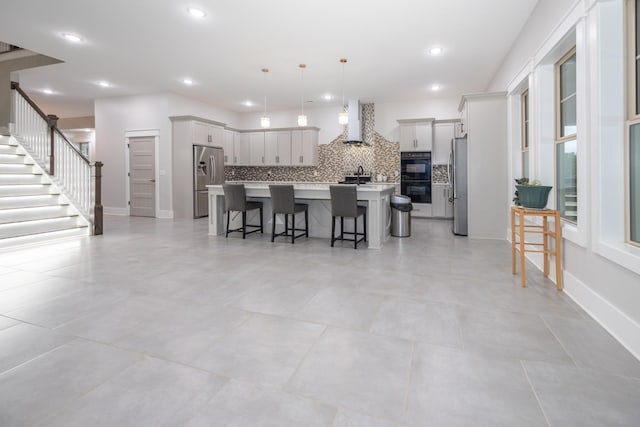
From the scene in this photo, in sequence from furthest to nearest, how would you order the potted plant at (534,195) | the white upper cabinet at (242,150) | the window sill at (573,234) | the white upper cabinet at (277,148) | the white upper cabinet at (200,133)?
1. the white upper cabinet at (242,150)
2. the white upper cabinet at (277,148)
3. the white upper cabinet at (200,133)
4. the potted plant at (534,195)
5. the window sill at (573,234)

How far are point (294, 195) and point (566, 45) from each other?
3553 mm

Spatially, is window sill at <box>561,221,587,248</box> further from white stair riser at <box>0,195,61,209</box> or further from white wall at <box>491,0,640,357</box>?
white stair riser at <box>0,195,61,209</box>

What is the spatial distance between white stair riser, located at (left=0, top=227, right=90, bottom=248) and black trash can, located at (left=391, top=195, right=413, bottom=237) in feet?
17.1

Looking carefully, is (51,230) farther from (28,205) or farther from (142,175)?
(142,175)

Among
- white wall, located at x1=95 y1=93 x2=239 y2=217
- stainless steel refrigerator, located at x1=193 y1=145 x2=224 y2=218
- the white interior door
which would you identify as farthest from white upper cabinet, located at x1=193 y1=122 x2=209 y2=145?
the white interior door

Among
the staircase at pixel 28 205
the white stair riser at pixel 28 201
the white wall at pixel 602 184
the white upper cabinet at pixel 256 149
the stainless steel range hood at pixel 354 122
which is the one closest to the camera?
the white wall at pixel 602 184

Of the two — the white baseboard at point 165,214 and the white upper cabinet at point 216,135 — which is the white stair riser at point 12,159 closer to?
the white baseboard at point 165,214

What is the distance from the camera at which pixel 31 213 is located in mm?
5270

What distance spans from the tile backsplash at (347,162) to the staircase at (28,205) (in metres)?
4.34

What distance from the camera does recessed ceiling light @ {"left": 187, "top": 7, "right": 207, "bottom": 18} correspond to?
414cm

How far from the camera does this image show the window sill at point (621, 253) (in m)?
1.94

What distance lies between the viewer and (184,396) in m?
1.54

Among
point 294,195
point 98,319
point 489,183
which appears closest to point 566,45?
point 489,183

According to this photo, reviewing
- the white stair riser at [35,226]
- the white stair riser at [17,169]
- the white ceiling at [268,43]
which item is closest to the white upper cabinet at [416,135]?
the white ceiling at [268,43]
